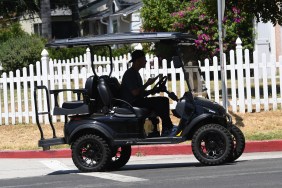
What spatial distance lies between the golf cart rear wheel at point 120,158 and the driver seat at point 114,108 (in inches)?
28.8

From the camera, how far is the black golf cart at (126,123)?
490 inches

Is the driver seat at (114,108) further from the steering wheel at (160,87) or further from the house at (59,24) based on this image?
the house at (59,24)

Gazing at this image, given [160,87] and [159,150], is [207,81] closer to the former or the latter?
[159,150]

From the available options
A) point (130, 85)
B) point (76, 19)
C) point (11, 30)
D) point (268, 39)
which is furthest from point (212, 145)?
point (76, 19)

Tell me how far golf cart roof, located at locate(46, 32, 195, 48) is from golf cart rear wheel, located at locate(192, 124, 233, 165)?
52.9 inches

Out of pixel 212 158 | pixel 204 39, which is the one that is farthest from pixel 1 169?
pixel 204 39

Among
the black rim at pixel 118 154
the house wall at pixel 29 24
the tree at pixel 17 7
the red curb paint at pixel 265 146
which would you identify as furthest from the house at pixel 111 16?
the black rim at pixel 118 154

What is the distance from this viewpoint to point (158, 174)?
472 inches

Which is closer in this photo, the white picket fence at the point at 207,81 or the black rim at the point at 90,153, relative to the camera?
the black rim at the point at 90,153

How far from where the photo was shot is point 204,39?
28766 mm

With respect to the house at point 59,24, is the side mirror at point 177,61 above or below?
below

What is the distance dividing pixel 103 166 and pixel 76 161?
422 millimetres

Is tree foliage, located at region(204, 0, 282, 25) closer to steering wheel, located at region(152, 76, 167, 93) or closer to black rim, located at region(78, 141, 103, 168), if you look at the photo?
steering wheel, located at region(152, 76, 167, 93)

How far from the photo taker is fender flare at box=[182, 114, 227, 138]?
12430 millimetres
